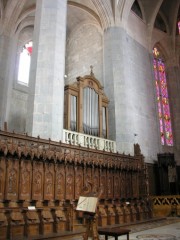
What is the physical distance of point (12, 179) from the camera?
766 cm

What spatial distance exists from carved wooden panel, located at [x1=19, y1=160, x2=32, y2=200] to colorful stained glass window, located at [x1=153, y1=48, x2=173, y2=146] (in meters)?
11.7

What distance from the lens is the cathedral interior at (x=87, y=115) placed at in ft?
26.0

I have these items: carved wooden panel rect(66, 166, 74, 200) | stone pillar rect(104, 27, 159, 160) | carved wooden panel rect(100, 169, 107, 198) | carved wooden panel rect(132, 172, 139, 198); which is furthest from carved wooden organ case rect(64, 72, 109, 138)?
carved wooden panel rect(66, 166, 74, 200)

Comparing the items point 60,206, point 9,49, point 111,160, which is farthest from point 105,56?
point 60,206

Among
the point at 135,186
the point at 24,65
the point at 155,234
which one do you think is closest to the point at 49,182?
the point at 155,234

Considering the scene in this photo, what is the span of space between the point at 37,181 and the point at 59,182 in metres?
0.91

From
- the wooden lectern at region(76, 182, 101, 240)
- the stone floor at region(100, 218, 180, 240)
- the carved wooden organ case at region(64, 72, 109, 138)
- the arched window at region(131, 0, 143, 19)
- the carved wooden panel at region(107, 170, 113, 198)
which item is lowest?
the stone floor at region(100, 218, 180, 240)

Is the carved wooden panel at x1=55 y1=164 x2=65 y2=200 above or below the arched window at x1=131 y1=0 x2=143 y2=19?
below

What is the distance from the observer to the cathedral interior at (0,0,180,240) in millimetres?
7922

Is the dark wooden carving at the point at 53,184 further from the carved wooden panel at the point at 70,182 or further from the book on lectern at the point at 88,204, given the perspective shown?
the book on lectern at the point at 88,204

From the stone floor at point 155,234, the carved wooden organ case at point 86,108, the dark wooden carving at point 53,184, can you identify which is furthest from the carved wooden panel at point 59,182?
the carved wooden organ case at point 86,108

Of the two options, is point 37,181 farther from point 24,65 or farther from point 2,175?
point 24,65

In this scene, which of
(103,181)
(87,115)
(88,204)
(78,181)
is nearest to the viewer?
(88,204)

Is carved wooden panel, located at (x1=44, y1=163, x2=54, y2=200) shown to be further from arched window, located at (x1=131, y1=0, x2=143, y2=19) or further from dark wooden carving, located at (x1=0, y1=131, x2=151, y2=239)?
arched window, located at (x1=131, y1=0, x2=143, y2=19)
